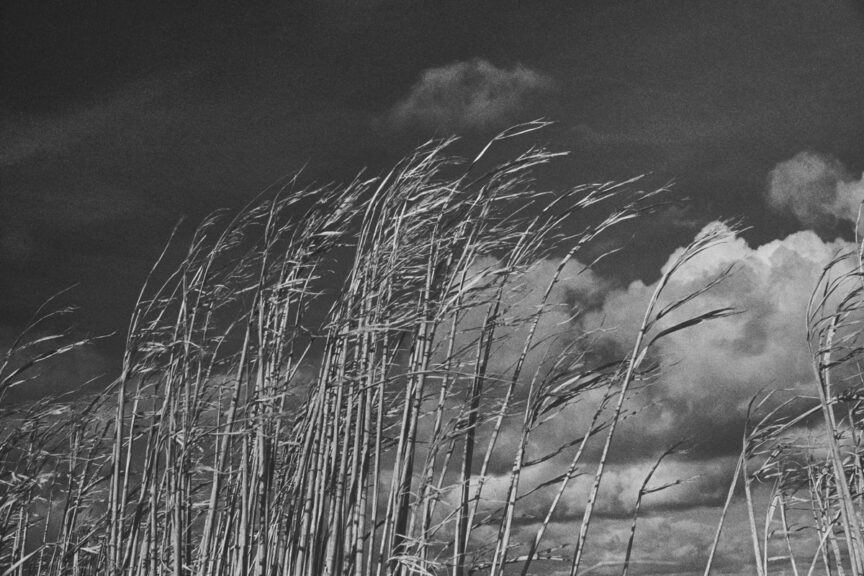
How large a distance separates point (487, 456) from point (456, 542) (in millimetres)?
200

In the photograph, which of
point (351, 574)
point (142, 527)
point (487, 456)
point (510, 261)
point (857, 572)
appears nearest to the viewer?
point (351, 574)

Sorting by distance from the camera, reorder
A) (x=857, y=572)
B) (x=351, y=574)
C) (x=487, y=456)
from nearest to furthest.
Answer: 1. (x=351, y=574)
2. (x=487, y=456)
3. (x=857, y=572)

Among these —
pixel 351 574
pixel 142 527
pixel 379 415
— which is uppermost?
pixel 379 415

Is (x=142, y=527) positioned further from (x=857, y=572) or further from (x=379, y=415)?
(x=857, y=572)

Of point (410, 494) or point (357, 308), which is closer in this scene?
point (410, 494)

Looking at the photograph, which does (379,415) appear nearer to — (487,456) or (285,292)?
(487,456)

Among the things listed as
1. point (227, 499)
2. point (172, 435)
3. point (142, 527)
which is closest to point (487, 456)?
point (227, 499)

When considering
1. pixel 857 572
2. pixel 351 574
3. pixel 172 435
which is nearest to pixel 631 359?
pixel 351 574

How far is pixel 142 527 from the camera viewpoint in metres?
2.16

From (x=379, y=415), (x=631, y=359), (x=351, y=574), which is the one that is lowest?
(x=351, y=574)

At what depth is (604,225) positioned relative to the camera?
1.86 m

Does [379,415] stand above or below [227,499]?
above

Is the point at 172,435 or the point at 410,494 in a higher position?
the point at 172,435

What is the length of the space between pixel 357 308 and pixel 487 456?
0.44 meters
